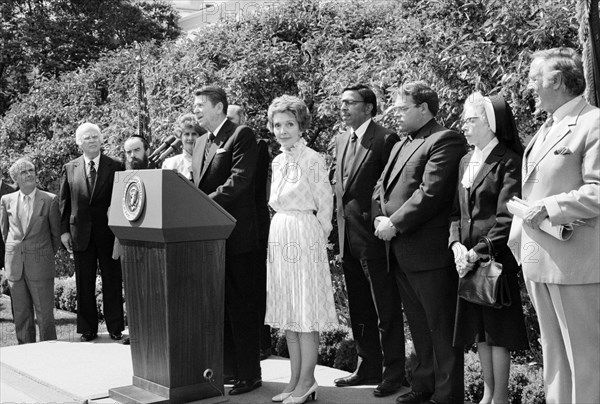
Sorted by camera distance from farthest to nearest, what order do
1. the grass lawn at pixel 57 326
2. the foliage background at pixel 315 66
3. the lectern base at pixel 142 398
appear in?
the grass lawn at pixel 57 326 → the foliage background at pixel 315 66 → the lectern base at pixel 142 398

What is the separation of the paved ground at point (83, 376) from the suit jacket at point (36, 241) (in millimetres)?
967

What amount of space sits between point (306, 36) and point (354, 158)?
479 cm

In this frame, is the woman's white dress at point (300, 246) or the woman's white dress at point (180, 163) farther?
the woman's white dress at point (180, 163)

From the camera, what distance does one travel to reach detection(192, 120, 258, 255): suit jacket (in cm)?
562

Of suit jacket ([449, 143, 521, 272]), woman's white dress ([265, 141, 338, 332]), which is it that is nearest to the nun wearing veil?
suit jacket ([449, 143, 521, 272])

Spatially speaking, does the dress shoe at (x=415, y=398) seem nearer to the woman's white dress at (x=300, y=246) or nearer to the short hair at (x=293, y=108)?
the woman's white dress at (x=300, y=246)

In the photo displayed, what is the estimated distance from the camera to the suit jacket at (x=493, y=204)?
181 inches

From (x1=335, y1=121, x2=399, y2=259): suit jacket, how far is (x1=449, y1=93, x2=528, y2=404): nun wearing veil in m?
0.78

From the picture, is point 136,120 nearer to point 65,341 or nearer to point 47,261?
point 47,261

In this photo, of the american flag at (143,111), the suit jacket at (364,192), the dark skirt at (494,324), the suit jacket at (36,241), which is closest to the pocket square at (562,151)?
the dark skirt at (494,324)

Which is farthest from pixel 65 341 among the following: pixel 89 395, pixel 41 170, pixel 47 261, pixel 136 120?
pixel 41 170

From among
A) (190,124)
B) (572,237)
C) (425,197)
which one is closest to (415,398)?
(425,197)

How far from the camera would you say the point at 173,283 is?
5.01 meters

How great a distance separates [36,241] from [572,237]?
20.5ft
